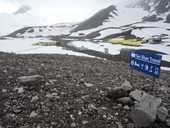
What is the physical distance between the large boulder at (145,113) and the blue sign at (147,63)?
5.16 ft

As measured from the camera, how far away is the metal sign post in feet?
31.6

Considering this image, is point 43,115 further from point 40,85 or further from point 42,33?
point 42,33

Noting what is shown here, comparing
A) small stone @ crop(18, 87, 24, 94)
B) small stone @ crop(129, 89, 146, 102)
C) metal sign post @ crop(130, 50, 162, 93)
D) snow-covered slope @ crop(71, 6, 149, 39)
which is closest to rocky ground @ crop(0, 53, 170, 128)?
small stone @ crop(18, 87, 24, 94)

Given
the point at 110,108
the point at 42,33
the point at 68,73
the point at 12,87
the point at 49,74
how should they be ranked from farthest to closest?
the point at 42,33 < the point at 68,73 < the point at 49,74 < the point at 12,87 < the point at 110,108

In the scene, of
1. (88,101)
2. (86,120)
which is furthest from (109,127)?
(88,101)

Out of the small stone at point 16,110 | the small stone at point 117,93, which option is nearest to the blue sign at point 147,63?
the small stone at point 117,93

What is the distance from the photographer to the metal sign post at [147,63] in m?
9.62

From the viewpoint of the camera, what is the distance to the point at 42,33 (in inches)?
7072

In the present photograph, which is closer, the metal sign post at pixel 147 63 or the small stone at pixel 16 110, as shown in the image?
the small stone at pixel 16 110

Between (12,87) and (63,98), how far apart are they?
2.25 meters

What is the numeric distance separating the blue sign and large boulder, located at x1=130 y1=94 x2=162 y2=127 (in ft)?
5.16

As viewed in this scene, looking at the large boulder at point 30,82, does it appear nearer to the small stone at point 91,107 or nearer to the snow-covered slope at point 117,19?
the small stone at point 91,107

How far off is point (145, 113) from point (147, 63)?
2676 mm

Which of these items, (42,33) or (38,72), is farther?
(42,33)
